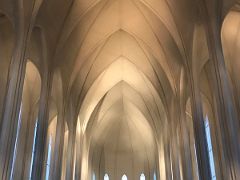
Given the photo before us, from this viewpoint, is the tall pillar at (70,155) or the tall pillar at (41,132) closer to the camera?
the tall pillar at (41,132)

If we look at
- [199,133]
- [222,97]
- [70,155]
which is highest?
[70,155]

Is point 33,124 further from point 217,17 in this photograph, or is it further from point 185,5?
point 217,17

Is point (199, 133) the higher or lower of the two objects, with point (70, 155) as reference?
lower

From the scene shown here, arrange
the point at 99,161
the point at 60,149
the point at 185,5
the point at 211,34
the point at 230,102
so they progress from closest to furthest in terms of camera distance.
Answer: the point at 230,102, the point at 211,34, the point at 185,5, the point at 60,149, the point at 99,161

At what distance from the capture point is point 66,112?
18812 mm

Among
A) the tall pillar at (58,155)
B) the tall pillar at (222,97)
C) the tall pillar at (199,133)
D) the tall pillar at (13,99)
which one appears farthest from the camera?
the tall pillar at (58,155)

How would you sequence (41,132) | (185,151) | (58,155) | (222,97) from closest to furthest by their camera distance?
(222,97) → (41,132) → (58,155) → (185,151)

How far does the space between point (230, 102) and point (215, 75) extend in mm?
1119

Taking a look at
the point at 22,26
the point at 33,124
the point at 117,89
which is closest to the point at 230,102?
the point at 22,26

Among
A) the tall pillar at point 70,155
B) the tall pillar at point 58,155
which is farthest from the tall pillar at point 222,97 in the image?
the tall pillar at point 70,155

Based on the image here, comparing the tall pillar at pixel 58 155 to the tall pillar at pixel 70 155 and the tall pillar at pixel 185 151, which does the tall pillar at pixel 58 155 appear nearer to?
the tall pillar at pixel 70 155

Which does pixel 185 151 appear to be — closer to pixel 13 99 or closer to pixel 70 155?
pixel 70 155

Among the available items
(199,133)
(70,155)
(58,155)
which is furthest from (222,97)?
(70,155)

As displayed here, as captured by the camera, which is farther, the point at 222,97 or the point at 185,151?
the point at 185,151
